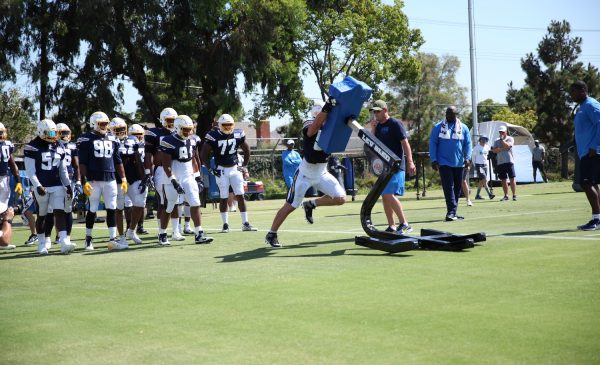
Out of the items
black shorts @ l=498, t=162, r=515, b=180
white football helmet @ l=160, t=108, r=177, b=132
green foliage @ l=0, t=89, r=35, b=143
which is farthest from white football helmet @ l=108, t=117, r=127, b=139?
green foliage @ l=0, t=89, r=35, b=143

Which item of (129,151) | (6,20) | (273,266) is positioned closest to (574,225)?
(273,266)

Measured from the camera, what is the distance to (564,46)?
52.8 metres

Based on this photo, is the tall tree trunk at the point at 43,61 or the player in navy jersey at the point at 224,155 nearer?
the player in navy jersey at the point at 224,155

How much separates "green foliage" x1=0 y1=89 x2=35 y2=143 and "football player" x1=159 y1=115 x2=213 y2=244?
121 ft

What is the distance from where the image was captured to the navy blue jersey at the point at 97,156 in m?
12.7

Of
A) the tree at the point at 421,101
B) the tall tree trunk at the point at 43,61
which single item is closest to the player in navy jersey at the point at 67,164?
the tall tree trunk at the point at 43,61

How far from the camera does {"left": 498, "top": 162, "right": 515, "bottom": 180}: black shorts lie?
72.7 ft

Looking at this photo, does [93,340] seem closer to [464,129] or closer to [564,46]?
[464,129]

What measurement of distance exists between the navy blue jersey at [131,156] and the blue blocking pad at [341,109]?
5520 millimetres

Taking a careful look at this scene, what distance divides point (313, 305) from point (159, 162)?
Result: 8.03 metres

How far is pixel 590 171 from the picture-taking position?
39.1 ft

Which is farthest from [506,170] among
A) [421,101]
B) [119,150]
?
[421,101]

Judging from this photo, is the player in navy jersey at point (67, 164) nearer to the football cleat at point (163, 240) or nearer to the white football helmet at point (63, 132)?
the white football helmet at point (63, 132)

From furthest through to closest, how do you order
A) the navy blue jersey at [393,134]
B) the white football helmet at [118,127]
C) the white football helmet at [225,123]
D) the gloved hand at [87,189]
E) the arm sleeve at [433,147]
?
the arm sleeve at [433,147], the white football helmet at [225,123], the white football helmet at [118,127], the gloved hand at [87,189], the navy blue jersey at [393,134]
